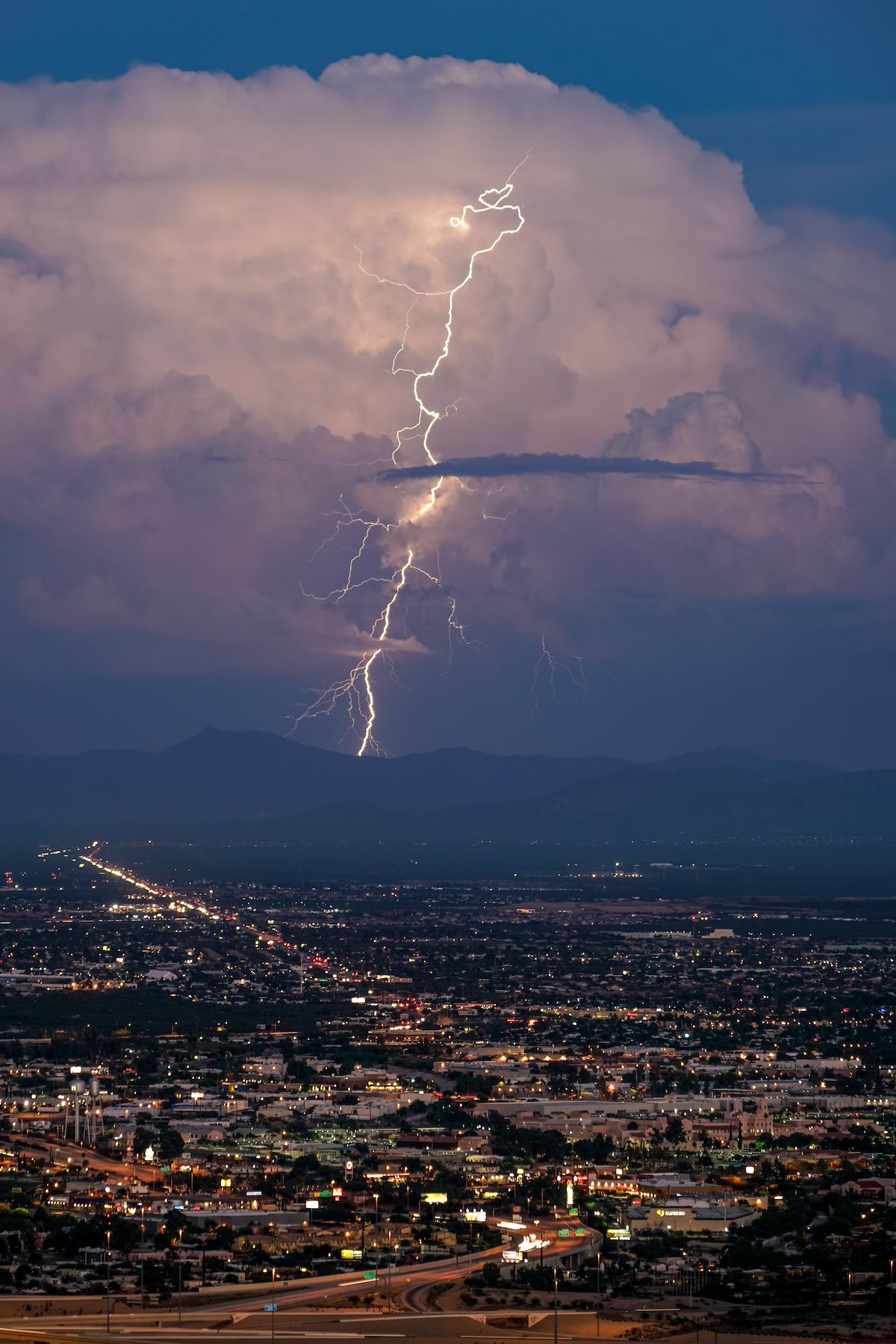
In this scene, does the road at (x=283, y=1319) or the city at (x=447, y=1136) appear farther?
the city at (x=447, y=1136)

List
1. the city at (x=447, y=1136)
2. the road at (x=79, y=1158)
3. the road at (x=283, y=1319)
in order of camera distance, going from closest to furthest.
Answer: the road at (x=283, y=1319)
the city at (x=447, y=1136)
the road at (x=79, y=1158)

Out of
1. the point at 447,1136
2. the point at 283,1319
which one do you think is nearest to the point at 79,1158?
the point at 447,1136

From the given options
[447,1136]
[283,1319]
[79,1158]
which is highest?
[447,1136]

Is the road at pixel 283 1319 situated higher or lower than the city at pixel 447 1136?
lower

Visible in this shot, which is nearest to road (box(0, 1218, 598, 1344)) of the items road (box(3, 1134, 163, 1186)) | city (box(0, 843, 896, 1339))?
city (box(0, 843, 896, 1339))

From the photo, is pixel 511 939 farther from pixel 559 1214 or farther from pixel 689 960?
pixel 559 1214

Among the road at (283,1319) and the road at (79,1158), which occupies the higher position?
the road at (79,1158)

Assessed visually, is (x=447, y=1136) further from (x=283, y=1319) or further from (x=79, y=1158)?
(x=283, y=1319)

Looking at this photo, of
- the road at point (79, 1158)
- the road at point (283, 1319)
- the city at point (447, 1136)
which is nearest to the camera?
the road at point (283, 1319)

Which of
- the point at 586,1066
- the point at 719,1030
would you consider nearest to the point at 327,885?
the point at 719,1030

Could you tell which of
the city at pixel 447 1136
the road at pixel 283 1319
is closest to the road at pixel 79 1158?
the city at pixel 447 1136

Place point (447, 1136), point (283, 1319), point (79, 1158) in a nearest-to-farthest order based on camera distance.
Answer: point (283, 1319), point (79, 1158), point (447, 1136)

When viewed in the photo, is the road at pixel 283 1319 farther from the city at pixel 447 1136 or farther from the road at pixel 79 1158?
the road at pixel 79 1158
